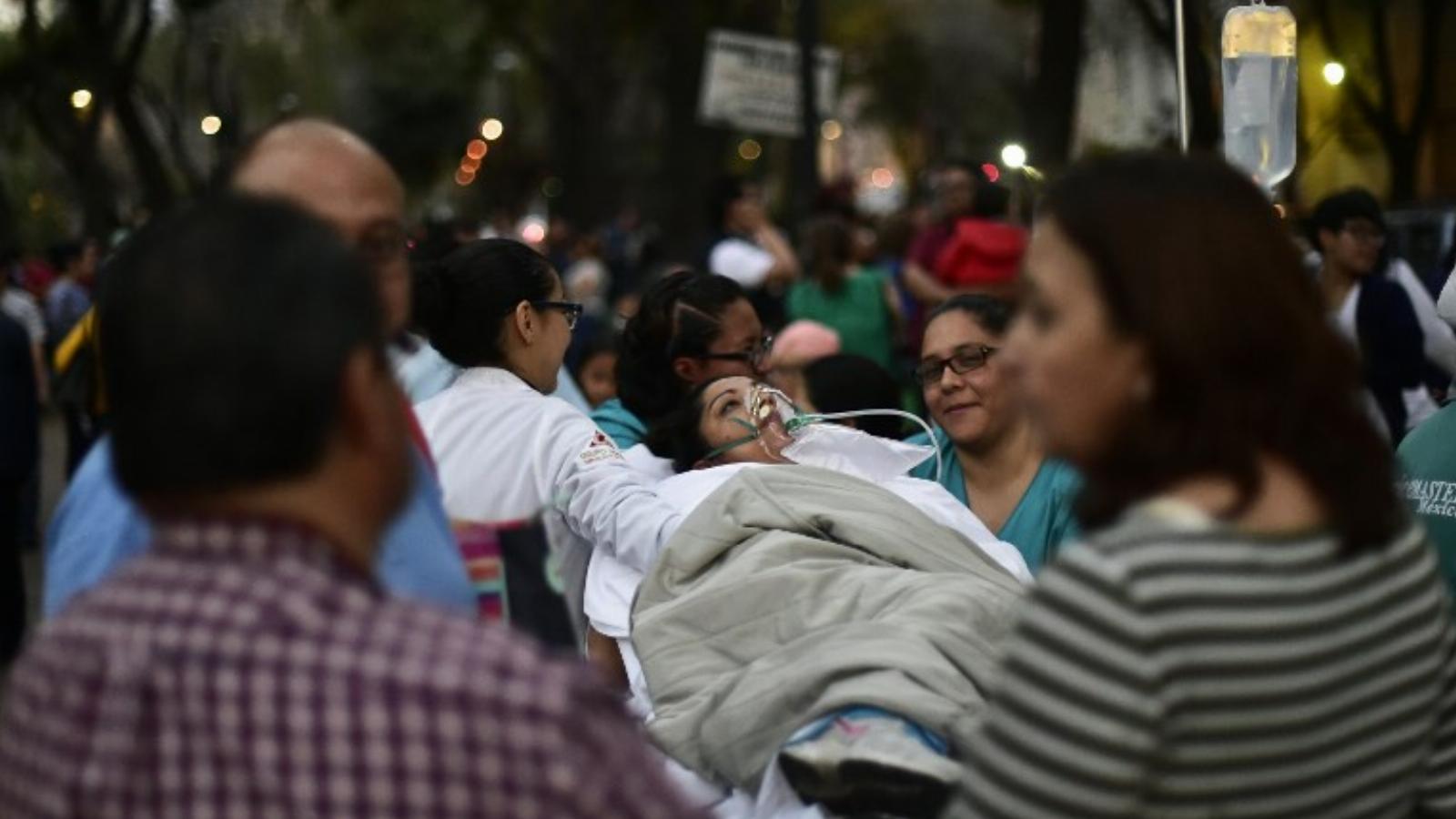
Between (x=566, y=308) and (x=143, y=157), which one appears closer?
(x=566, y=308)

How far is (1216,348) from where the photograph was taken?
2387 mm

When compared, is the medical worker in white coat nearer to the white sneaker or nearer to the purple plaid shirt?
the white sneaker

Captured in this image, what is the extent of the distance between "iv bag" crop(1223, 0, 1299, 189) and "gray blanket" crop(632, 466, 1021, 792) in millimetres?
2010

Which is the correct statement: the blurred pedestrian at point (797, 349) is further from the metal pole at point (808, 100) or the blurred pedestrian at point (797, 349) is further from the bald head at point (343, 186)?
the metal pole at point (808, 100)

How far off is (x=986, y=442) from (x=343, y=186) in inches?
125

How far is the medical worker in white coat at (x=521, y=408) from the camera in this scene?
4.81m

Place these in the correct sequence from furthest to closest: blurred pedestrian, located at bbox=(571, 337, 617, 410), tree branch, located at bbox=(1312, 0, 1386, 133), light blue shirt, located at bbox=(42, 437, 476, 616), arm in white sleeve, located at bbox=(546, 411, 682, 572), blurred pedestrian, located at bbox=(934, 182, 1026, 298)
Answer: tree branch, located at bbox=(1312, 0, 1386, 133) → blurred pedestrian, located at bbox=(934, 182, 1026, 298) → blurred pedestrian, located at bbox=(571, 337, 617, 410) → arm in white sleeve, located at bbox=(546, 411, 682, 572) → light blue shirt, located at bbox=(42, 437, 476, 616)

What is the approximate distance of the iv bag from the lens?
673 cm

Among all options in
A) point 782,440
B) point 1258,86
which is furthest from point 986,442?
point 1258,86

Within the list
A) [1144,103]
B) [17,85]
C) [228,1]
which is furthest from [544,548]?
[17,85]

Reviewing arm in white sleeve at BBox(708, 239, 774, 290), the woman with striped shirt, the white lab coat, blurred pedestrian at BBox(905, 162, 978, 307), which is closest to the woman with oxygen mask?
the white lab coat

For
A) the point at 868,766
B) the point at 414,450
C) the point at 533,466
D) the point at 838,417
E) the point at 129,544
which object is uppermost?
the point at 414,450

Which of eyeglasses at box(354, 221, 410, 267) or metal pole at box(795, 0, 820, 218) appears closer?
eyeglasses at box(354, 221, 410, 267)

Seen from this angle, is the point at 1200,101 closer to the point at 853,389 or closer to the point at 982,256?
the point at 982,256
